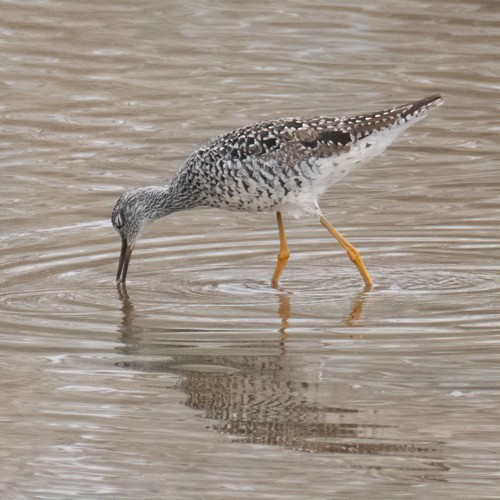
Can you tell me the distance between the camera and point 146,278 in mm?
12109

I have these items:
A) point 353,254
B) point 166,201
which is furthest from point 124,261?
point 353,254

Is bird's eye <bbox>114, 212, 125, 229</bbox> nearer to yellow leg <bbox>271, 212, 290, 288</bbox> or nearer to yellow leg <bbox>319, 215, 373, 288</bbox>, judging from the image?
yellow leg <bbox>271, 212, 290, 288</bbox>

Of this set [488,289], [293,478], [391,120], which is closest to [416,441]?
[293,478]

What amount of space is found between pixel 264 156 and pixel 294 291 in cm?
113

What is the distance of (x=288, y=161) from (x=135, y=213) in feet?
5.59

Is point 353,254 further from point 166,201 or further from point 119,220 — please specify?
point 119,220

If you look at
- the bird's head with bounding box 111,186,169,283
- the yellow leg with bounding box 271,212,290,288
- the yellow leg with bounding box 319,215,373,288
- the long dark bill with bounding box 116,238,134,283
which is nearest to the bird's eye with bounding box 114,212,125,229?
the bird's head with bounding box 111,186,169,283

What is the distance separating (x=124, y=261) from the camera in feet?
40.1

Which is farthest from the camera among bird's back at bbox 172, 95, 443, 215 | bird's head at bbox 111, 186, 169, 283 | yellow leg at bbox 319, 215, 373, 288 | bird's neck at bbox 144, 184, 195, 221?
bird's neck at bbox 144, 184, 195, 221

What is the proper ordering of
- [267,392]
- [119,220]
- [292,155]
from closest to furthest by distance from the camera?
[267,392]
[292,155]
[119,220]

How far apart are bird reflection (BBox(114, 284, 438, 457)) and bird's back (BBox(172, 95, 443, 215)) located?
1.37 m

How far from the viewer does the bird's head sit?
12469mm

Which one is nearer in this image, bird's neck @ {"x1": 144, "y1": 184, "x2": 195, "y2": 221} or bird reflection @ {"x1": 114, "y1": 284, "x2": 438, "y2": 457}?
bird reflection @ {"x1": 114, "y1": 284, "x2": 438, "y2": 457}

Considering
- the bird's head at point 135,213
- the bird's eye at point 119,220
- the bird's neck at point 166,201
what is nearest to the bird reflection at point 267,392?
the bird's head at point 135,213
